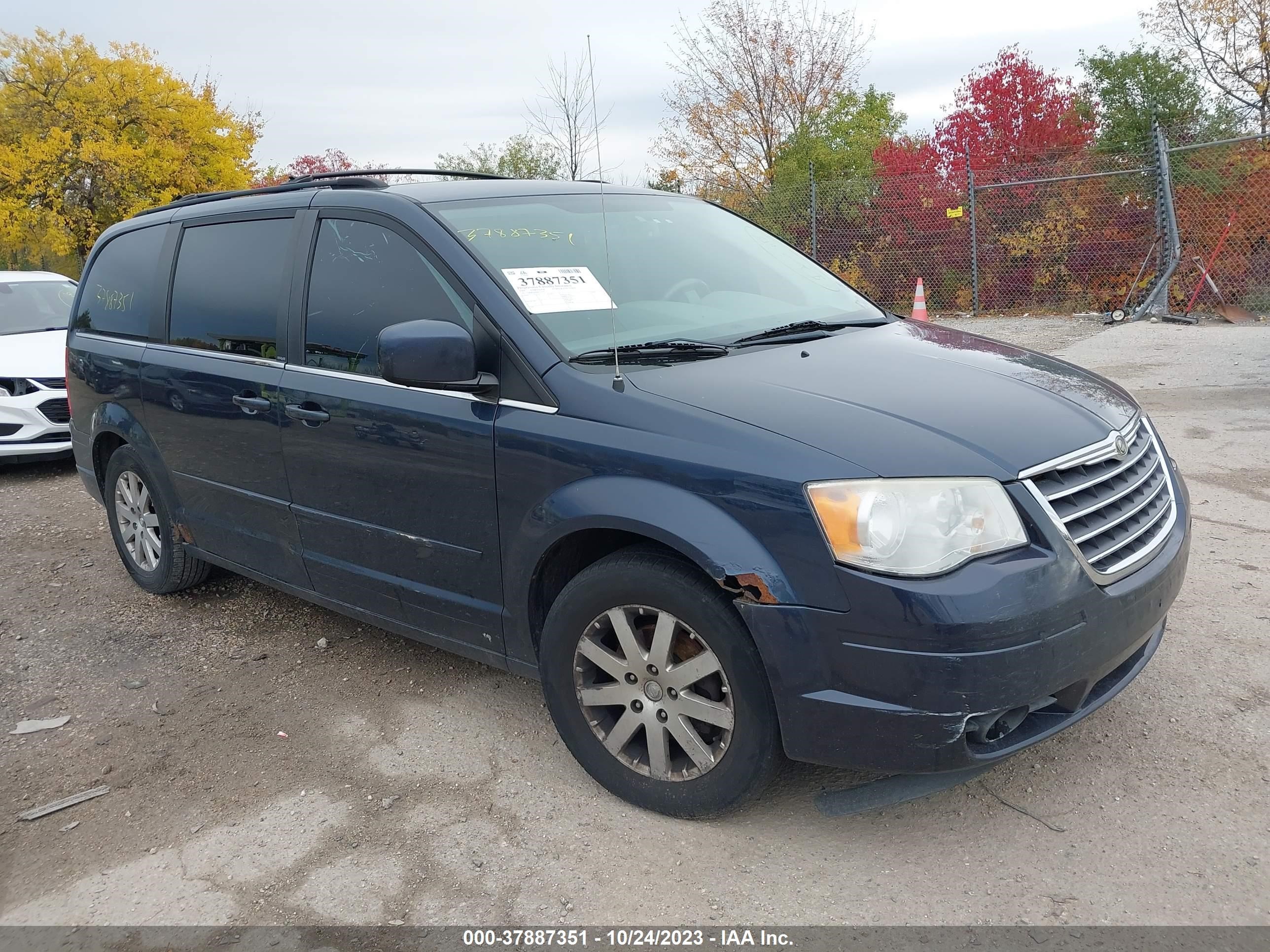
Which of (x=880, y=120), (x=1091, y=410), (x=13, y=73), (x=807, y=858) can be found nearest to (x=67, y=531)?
(x=807, y=858)

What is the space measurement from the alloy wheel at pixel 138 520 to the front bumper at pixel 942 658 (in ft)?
11.4

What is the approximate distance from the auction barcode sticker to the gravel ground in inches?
57.0

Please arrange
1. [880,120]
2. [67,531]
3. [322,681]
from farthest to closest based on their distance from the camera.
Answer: [880,120] < [67,531] < [322,681]

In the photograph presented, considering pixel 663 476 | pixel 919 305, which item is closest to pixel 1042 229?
pixel 919 305

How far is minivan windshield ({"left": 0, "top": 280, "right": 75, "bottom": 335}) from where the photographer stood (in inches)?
353

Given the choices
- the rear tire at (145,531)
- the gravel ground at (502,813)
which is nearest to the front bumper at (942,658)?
the gravel ground at (502,813)

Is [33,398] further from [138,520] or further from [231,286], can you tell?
[231,286]

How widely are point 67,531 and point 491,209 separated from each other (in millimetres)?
4392

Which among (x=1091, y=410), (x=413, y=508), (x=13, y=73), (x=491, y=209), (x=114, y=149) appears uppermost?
(x=13, y=73)

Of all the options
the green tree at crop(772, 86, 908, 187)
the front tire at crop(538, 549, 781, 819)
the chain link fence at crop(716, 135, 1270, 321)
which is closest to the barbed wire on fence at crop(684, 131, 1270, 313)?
the chain link fence at crop(716, 135, 1270, 321)

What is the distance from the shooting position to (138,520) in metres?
4.93

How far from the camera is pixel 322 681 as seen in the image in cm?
399

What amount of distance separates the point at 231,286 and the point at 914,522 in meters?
2.98

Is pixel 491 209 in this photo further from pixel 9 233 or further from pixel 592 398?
pixel 9 233
